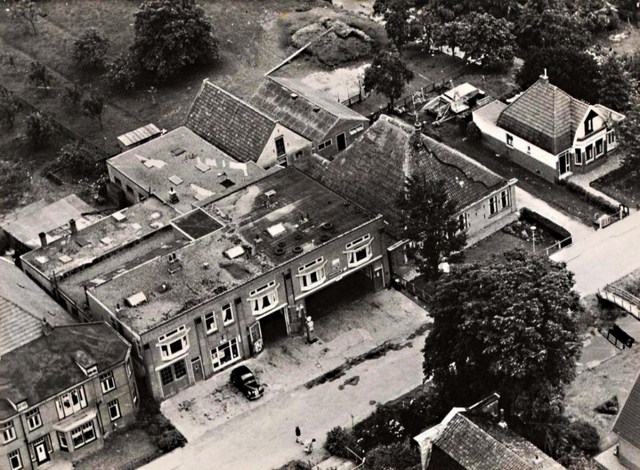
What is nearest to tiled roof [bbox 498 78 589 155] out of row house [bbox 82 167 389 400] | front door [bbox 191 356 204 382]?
row house [bbox 82 167 389 400]

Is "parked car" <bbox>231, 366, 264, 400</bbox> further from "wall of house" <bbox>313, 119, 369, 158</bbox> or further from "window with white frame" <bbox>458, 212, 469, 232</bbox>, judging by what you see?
"wall of house" <bbox>313, 119, 369, 158</bbox>

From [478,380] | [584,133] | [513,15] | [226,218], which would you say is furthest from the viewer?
[513,15]

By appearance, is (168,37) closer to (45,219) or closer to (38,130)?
(38,130)

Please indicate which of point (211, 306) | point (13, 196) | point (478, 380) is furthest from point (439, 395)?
point (13, 196)

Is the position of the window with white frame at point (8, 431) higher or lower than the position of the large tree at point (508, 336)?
lower

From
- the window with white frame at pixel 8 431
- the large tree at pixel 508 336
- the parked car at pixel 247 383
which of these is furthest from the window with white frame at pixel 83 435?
the large tree at pixel 508 336

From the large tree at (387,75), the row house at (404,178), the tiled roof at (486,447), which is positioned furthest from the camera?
the large tree at (387,75)

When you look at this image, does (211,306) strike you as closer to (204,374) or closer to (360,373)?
(204,374)

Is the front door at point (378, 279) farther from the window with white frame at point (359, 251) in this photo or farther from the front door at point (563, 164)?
the front door at point (563, 164)
